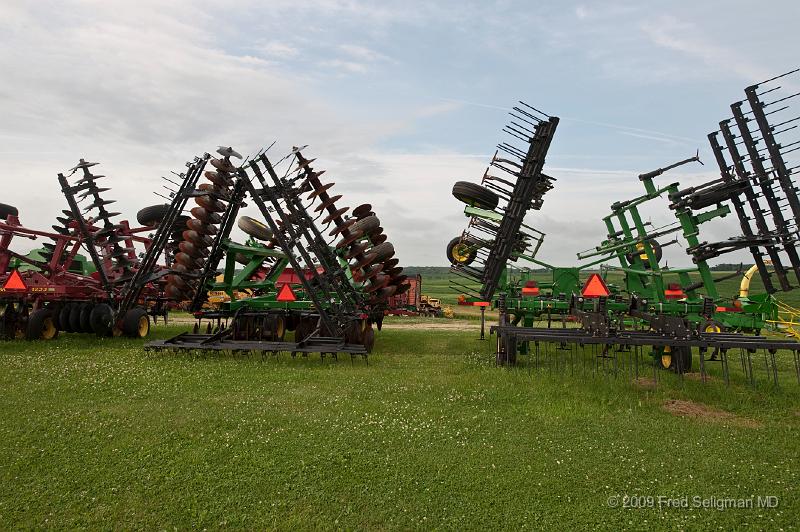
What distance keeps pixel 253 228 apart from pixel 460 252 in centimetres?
563

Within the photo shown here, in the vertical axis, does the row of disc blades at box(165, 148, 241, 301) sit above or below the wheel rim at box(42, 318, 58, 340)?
above

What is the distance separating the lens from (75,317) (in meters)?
15.2

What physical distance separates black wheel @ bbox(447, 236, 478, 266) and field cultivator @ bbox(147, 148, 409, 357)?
150cm

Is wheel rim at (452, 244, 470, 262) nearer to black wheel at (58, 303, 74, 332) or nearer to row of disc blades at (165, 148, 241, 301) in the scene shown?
row of disc blades at (165, 148, 241, 301)

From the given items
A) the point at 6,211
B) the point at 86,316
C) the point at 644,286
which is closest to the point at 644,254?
the point at 644,286

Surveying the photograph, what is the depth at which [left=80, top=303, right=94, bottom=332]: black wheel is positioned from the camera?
1510 cm

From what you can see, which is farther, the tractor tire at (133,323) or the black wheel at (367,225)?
the tractor tire at (133,323)

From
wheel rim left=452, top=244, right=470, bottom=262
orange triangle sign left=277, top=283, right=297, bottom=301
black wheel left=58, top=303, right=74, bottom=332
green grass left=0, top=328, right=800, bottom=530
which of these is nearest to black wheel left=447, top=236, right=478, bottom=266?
wheel rim left=452, top=244, right=470, bottom=262

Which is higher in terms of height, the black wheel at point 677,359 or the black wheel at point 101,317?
the black wheel at point 101,317

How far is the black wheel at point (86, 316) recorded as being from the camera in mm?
15102

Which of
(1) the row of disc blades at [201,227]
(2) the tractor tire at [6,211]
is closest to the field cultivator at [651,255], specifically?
(1) the row of disc blades at [201,227]

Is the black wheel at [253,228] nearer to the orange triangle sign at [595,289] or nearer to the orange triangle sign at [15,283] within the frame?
the orange triangle sign at [15,283]

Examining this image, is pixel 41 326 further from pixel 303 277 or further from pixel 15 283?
pixel 303 277

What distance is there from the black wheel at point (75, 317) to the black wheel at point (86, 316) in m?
0.09
